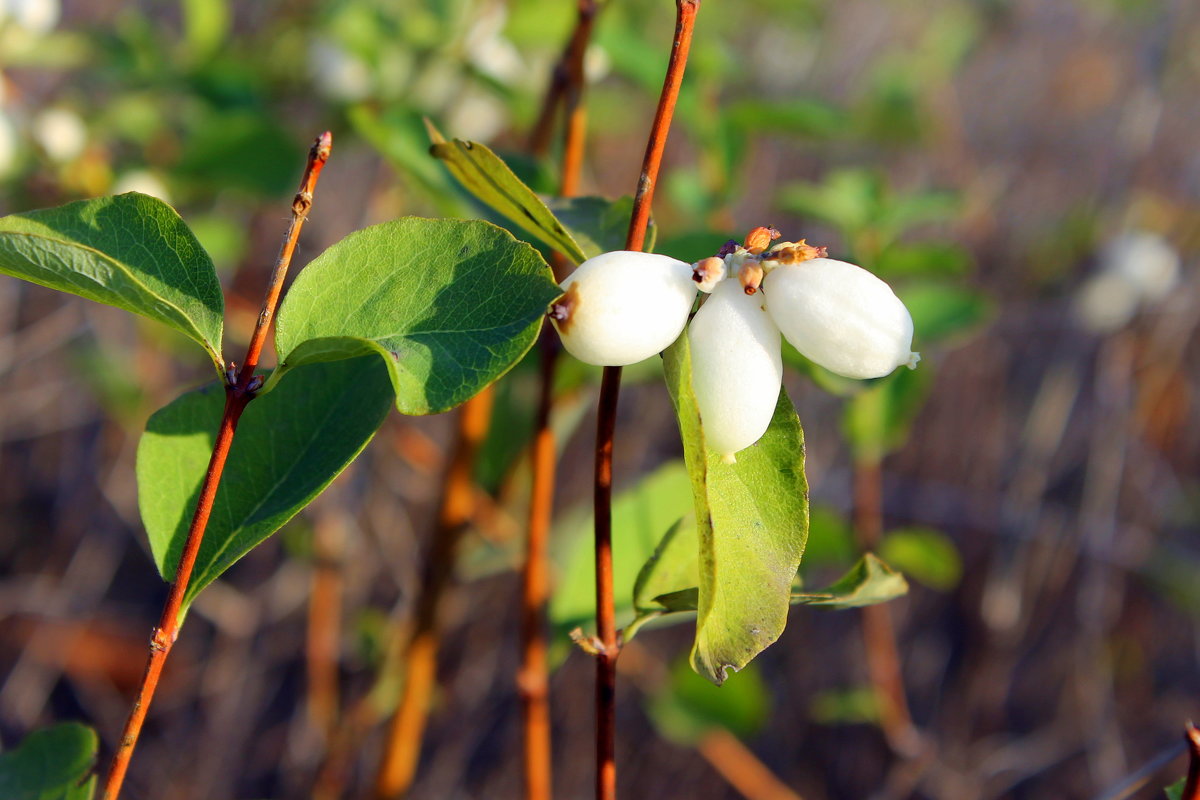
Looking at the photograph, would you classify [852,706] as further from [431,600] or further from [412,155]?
[412,155]

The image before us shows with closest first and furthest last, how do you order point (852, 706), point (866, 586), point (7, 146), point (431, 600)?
point (866, 586)
point (431, 600)
point (7, 146)
point (852, 706)

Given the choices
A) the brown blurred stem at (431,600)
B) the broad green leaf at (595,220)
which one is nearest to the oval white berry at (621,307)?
the broad green leaf at (595,220)

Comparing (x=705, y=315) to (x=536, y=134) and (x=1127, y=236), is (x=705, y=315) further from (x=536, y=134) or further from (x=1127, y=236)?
(x=1127, y=236)

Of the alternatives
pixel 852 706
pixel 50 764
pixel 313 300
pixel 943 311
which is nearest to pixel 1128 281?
pixel 852 706

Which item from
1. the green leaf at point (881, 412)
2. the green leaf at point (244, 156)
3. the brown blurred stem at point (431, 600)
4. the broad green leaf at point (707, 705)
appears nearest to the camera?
the brown blurred stem at point (431, 600)

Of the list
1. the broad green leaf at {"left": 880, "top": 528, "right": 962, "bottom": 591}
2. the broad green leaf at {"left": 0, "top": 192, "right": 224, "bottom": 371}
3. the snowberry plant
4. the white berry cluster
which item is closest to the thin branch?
the broad green leaf at {"left": 880, "top": 528, "right": 962, "bottom": 591}

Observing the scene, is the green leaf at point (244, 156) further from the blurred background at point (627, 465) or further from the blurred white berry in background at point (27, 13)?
the blurred white berry in background at point (27, 13)
